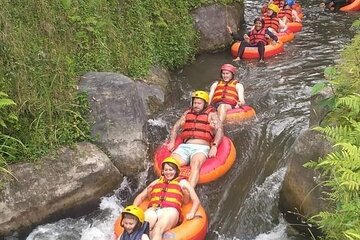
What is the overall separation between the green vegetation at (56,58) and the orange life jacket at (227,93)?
1513 mm

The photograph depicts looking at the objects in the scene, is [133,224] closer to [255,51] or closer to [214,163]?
[214,163]

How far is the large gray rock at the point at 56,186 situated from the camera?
6.11 meters

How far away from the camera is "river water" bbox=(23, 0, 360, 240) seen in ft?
20.5

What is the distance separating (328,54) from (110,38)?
5.71 m

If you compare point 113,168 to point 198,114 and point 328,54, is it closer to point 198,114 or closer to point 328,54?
point 198,114

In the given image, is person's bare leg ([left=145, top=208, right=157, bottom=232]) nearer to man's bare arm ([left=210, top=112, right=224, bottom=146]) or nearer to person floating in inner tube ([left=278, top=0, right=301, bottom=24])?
man's bare arm ([left=210, top=112, right=224, bottom=146])

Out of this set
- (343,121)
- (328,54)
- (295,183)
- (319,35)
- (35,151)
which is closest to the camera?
(343,121)

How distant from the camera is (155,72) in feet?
32.2

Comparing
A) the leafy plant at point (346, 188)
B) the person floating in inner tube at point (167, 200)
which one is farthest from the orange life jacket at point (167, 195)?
the leafy plant at point (346, 188)

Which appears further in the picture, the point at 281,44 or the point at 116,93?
the point at 281,44

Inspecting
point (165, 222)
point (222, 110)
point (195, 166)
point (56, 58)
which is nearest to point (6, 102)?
point (56, 58)

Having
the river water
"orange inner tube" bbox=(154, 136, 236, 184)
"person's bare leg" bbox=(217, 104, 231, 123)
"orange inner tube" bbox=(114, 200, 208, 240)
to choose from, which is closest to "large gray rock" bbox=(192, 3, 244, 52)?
the river water

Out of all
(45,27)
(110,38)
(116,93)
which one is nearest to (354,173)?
(116,93)

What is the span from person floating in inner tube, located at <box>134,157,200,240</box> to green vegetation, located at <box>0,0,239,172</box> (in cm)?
153
